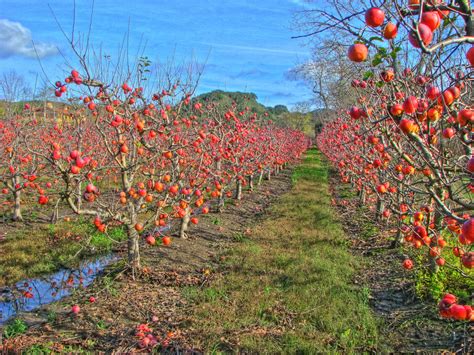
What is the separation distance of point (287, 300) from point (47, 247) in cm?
502

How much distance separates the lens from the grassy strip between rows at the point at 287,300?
4.20 metres

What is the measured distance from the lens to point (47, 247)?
24.9ft

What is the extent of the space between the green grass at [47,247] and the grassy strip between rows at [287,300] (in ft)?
6.83

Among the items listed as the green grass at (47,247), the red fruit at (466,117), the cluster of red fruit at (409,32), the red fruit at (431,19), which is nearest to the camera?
the cluster of red fruit at (409,32)

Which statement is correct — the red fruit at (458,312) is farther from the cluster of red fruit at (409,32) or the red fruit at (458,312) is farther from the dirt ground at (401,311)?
the dirt ground at (401,311)

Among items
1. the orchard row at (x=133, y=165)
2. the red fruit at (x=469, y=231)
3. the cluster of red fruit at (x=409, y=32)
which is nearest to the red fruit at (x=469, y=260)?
the red fruit at (x=469, y=231)

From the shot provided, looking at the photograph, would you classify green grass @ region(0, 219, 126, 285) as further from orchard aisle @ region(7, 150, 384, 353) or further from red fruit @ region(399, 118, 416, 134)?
red fruit @ region(399, 118, 416, 134)

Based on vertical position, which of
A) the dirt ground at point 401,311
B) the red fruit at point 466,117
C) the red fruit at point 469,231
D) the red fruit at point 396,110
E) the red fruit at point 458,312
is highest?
the red fruit at point 396,110

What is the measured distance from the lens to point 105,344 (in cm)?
413

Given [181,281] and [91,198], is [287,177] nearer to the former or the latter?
[181,281]

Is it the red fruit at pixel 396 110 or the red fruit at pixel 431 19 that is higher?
the red fruit at pixel 431 19

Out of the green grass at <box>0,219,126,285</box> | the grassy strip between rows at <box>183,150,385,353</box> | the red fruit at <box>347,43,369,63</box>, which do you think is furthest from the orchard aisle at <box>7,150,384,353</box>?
the red fruit at <box>347,43,369,63</box>

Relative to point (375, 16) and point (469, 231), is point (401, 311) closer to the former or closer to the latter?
point (469, 231)

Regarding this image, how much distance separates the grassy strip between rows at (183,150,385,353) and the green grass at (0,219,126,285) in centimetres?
208
